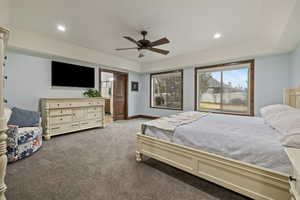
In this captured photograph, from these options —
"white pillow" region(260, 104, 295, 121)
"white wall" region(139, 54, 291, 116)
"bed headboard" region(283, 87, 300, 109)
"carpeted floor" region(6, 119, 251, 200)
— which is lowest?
"carpeted floor" region(6, 119, 251, 200)

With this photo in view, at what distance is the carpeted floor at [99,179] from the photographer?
4.57ft

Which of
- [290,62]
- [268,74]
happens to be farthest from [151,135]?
[290,62]

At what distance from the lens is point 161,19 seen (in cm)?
244

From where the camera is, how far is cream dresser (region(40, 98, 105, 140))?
3.09 metres

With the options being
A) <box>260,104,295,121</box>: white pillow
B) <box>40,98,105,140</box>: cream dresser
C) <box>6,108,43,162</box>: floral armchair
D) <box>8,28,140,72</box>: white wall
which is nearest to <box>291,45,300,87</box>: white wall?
<box>260,104,295,121</box>: white pillow

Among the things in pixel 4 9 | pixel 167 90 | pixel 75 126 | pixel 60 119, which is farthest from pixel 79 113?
pixel 167 90

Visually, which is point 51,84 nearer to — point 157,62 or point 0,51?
point 0,51

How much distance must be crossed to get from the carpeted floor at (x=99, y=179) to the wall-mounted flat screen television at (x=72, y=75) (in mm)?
2080

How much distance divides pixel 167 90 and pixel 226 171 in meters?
4.34

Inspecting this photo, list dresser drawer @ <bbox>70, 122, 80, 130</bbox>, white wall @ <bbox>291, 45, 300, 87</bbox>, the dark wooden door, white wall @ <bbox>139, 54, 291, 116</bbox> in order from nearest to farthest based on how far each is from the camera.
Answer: white wall @ <bbox>291, 45, 300, 87</bbox>
white wall @ <bbox>139, 54, 291, 116</bbox>
dresser drawer @ <bbox>70, 122, 80, 130</bbox>
the dark wooden door

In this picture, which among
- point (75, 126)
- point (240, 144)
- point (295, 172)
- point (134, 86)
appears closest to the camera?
point (295, 172)

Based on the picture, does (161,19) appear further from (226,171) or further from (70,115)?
(70,115)

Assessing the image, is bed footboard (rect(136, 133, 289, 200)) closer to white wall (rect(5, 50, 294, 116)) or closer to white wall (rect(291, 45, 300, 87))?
white wall (rect(291, 45, 300, 87))

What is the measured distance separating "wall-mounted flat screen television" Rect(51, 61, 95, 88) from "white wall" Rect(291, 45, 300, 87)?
5.36m
